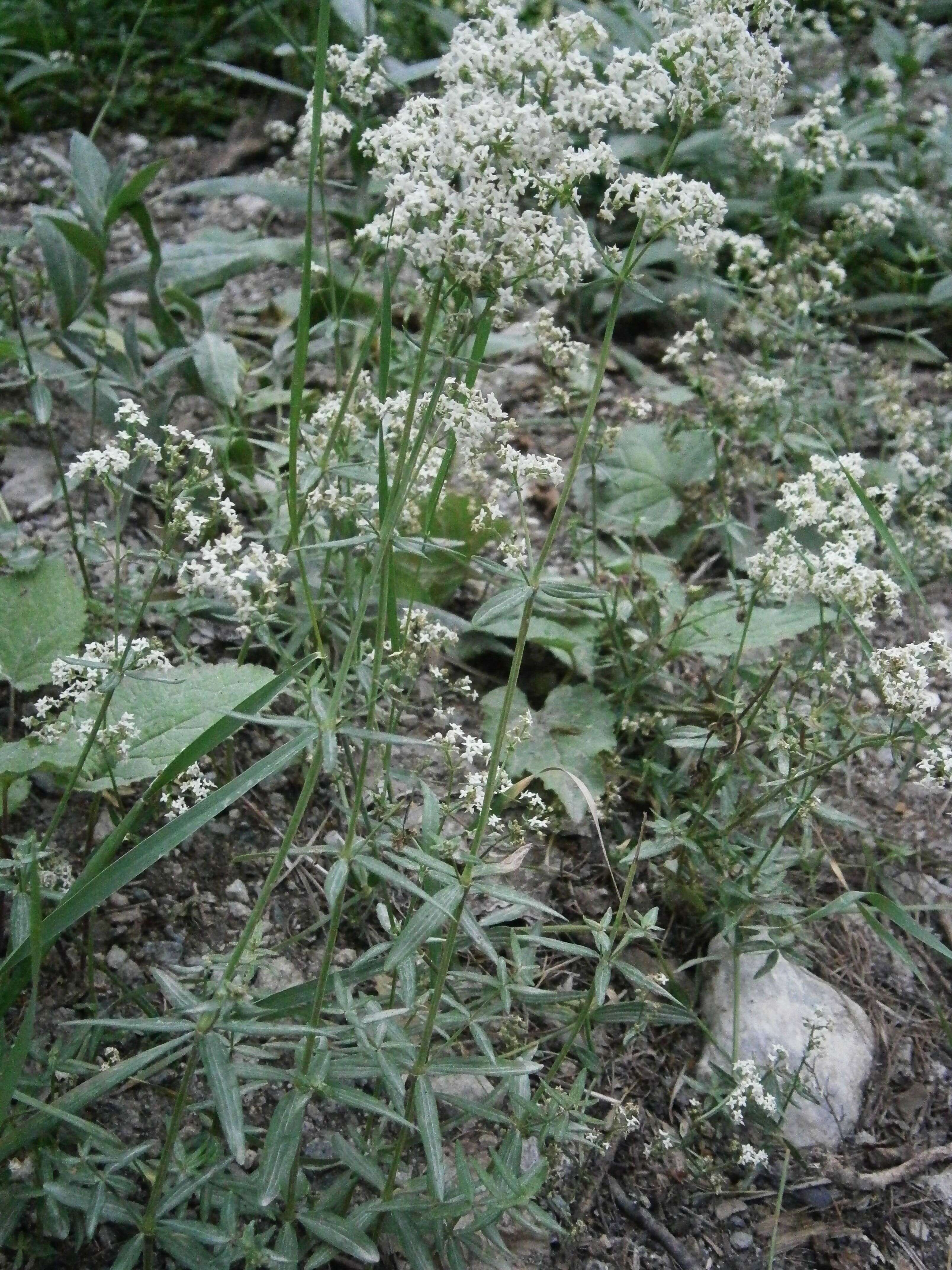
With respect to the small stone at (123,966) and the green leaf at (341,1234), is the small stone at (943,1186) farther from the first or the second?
the small stone at (123,966)

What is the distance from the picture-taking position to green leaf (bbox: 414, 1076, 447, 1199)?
1.88m

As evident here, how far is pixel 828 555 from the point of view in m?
2.50

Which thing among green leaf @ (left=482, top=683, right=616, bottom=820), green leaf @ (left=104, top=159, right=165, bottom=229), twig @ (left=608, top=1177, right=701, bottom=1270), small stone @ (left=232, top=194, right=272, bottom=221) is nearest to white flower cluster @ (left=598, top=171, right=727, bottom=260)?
green leaf @ (left=482, top=683, right=616, bottom=820)

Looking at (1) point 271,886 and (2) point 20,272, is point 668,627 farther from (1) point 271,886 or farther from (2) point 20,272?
(2) point 20,272

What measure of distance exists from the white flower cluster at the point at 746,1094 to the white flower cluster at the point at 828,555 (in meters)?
0.92

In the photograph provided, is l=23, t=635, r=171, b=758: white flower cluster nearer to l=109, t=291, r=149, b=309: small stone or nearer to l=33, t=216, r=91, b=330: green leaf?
l=33, t=216, r=91, b=330: green leaf

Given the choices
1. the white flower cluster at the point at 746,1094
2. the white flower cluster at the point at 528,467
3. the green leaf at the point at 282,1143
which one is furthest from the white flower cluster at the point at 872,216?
the green leaf at the point at 282,1143

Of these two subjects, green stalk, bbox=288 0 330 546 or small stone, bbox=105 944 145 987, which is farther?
small stone, bbox=105 944 145 987

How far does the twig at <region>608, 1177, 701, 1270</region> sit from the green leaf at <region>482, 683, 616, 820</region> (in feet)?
2.52

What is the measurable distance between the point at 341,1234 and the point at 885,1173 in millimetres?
1233

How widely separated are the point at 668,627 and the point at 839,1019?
3.41 feet

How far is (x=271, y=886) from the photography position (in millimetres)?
1812

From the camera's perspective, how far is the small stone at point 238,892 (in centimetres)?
266

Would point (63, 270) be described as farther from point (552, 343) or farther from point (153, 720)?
point (552, 343)
